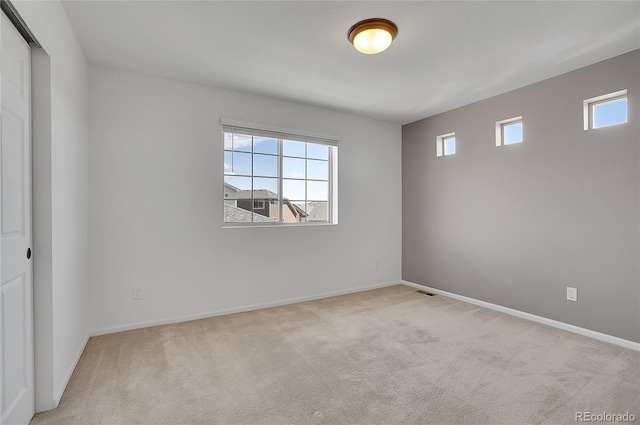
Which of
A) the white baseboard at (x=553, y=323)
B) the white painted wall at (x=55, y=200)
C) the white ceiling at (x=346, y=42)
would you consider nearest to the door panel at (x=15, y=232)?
the white painted wall at (x=55, y=200)

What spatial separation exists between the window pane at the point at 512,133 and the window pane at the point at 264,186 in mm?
2801

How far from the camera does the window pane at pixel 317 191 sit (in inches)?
166

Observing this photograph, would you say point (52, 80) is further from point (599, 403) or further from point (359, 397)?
point (599, 403)

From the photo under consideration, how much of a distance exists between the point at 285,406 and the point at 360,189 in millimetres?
3177

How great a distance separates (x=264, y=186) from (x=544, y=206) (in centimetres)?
309

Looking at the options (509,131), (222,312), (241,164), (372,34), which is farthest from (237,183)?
(509,131)

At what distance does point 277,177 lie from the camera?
392 centimetres

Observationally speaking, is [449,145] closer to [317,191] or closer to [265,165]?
[317,191]

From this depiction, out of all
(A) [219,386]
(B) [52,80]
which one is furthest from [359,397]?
(B) [52,80]

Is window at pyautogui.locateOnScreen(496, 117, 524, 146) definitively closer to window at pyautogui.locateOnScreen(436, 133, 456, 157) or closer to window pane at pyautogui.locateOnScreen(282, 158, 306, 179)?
window at pyautogui.locateOnScreen(436, 133, 456, 157)

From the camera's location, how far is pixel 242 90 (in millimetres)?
A: 3547

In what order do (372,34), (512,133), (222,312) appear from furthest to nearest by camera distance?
(512,133), (222,312), (372,34)

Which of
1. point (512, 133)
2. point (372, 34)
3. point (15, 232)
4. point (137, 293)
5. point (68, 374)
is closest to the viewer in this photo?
point (15, 232)

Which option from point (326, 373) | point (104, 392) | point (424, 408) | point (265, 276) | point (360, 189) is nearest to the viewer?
point (424, 408)
